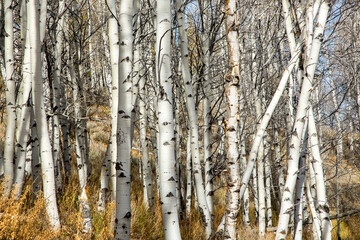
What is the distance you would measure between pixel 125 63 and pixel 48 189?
5.63ft

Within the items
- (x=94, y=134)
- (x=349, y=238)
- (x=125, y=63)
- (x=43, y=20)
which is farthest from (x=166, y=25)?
(x=94, y=134)

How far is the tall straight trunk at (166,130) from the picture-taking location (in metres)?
2.32

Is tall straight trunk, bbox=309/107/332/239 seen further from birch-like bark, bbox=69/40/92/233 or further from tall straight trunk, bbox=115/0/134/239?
birch-like bark, bbox=69/40/92/233

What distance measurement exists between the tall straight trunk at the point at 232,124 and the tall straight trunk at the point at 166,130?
0.69 metres

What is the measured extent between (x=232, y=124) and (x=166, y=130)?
781 mm

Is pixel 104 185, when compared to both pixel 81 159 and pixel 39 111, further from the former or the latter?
pixel 39 111

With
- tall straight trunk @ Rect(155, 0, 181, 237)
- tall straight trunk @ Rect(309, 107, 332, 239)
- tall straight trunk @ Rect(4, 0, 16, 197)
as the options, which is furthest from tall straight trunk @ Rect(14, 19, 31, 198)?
tall straight trunk @ Rect(309, 107, 332, 239)

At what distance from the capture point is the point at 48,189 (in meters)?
3.24

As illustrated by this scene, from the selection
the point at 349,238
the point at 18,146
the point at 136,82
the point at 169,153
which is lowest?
the point at 349,238

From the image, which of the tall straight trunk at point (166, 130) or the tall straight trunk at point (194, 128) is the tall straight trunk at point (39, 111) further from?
the tall straight trunk at point (194, 128)

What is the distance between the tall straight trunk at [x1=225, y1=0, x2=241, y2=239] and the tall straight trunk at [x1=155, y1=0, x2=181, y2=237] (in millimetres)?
687

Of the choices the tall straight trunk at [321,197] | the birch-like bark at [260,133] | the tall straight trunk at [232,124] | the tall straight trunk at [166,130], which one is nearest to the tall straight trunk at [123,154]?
the tall straight trunk at [166,130]

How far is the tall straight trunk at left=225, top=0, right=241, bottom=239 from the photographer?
2793 millimetres

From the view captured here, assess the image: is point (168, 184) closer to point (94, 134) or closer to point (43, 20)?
point (43, 20)
